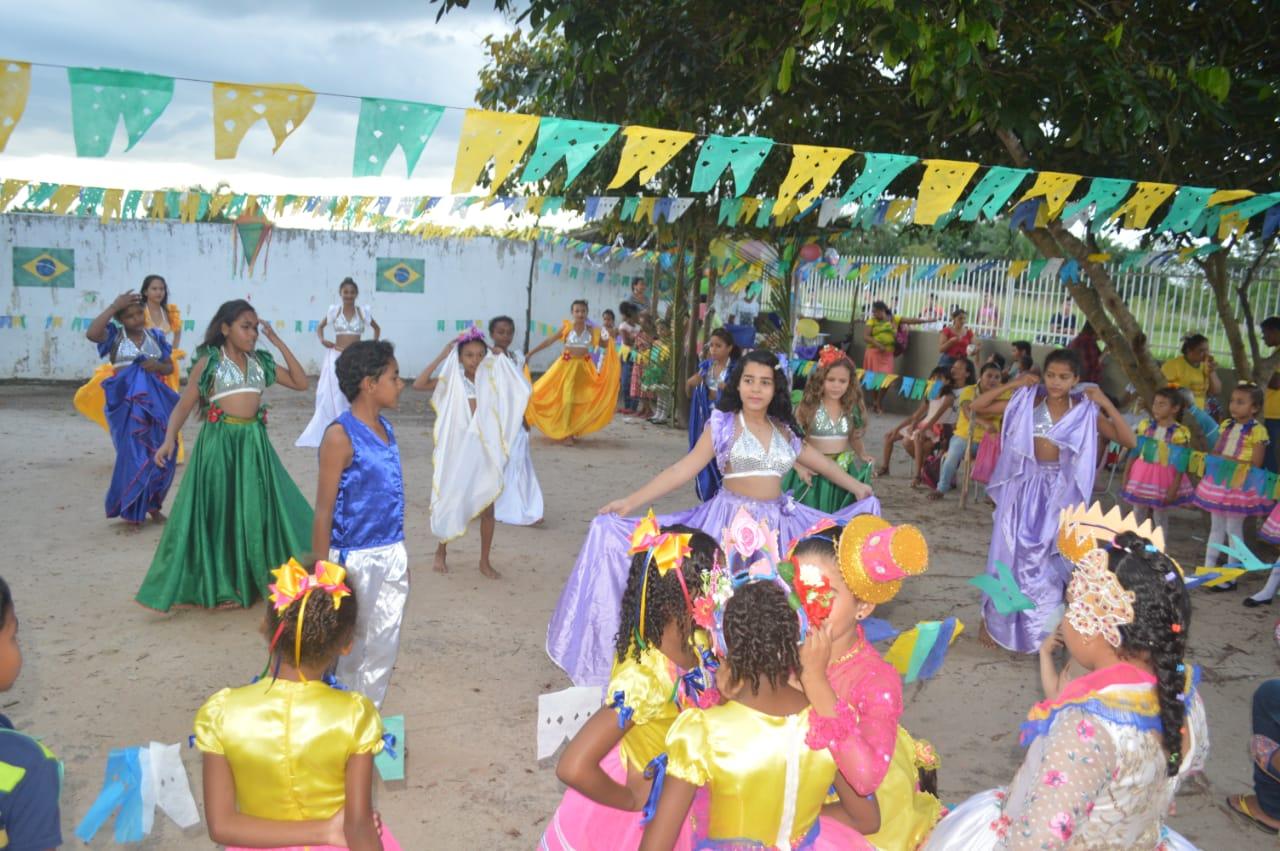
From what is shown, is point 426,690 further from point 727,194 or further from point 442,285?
point 442,285

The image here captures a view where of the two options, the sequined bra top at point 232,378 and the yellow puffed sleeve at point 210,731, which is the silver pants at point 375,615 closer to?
the yellow puffed sleeve at point 210,731

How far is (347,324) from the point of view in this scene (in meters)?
11.1

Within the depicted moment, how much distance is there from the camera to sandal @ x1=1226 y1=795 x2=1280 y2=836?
407cm

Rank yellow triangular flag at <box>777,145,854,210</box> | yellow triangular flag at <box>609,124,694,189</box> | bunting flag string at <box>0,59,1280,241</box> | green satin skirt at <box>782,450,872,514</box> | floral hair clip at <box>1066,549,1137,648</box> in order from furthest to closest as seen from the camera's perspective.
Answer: green satin skirt at <box>782,450,872,514</box> < yellow triangular flag at <box>777,145,854,210</box> < yellow triangular flag at <box>609,124,694,189</box> < bunting flag string at <box>0,59,1280,241</box> < floral hair clip at <box>1066,549,1137,648</box>

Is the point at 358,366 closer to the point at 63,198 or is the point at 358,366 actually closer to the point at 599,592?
the point at 599,592

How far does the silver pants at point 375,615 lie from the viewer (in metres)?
4.13

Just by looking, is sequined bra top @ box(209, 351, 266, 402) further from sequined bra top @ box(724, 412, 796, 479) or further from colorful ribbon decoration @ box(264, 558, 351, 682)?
colorful ribbon decoration @ box(264, 558, 351, 682)

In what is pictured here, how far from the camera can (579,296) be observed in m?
19.9

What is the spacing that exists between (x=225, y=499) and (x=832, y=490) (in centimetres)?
361

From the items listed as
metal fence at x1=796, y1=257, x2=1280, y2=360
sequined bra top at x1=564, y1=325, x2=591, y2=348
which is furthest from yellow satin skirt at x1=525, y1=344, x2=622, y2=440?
metal fence at x1=796, y1=257, x2=1280, y2=360

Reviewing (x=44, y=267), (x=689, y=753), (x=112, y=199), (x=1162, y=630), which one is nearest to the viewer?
(x=689, y=753)

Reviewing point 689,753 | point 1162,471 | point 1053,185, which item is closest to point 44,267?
point 1053,185

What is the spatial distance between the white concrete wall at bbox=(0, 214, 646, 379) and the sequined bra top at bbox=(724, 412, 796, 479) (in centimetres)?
1384

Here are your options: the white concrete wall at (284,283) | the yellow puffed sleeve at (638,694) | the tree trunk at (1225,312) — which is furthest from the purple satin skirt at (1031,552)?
the white concrete wall at (284,283)
